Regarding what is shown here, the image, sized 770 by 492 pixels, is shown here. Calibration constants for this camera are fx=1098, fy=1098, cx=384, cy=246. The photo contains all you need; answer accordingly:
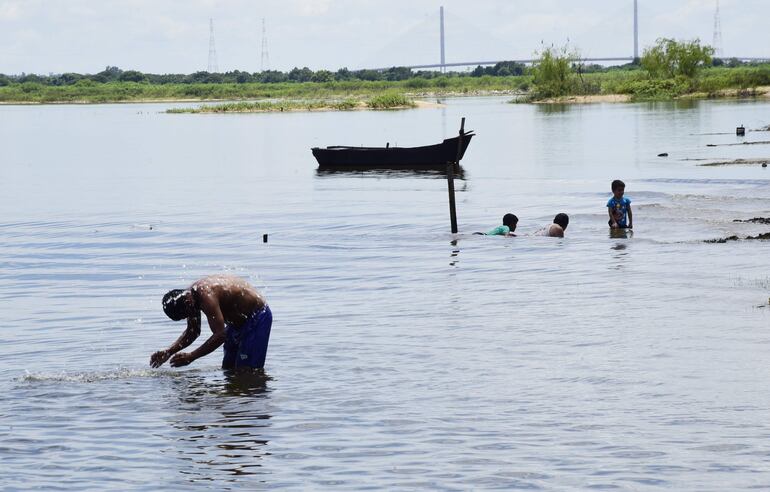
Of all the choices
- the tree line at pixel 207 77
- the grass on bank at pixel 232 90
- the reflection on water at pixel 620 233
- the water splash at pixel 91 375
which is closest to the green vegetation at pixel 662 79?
the grass on bank at pixel 232 90

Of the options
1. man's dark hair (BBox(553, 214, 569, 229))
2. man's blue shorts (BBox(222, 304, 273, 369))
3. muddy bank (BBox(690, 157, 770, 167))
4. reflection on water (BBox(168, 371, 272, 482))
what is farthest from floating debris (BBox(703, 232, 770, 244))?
muddy bank (BBox(690, 157, 770, 167))

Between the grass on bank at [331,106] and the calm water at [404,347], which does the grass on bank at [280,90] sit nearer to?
the grass on bank at [331,106]

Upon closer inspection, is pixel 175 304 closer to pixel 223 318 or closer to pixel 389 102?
pixel 223 318

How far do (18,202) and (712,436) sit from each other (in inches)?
1233

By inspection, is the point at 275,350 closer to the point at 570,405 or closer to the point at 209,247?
the point at 570,405

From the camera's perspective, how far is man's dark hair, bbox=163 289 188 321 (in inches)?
394

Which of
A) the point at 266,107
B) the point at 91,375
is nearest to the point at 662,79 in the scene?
the point at 266,107

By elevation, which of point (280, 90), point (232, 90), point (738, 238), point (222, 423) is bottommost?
point (222, 423)

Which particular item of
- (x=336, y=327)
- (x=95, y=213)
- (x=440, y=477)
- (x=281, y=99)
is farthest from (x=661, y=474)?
(x=281, y=99)

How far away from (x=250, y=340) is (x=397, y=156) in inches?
1402

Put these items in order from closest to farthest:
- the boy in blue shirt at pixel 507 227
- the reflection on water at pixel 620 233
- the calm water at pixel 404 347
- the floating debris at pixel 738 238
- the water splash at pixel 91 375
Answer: the calm water at pixel 404 347, the water splash at pixel 91 375, the floating debris at pixel 738 238, the boy in blue shirt at pixel 507 227, the reflection on water at pixel 620 233

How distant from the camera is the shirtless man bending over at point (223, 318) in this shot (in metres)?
10.1

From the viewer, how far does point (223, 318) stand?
10.4m

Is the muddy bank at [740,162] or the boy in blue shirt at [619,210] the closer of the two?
the boy in blue shirt at [619,210]
